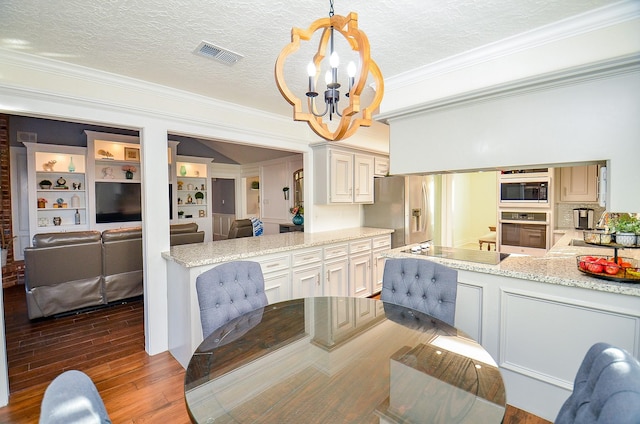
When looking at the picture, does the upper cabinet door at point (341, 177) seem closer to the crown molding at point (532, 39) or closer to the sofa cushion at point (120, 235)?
the crown molding at point (532, 39)

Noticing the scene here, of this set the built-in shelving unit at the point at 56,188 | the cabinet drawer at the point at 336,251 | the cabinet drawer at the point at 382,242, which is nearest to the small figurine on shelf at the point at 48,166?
the built-in shelving unit at the point at 56,188

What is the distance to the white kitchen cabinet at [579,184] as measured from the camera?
3.95 meters

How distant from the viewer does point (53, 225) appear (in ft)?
18.3

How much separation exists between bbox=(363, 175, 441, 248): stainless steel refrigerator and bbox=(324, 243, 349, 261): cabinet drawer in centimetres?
100

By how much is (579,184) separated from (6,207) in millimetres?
8739

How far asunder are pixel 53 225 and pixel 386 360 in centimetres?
677

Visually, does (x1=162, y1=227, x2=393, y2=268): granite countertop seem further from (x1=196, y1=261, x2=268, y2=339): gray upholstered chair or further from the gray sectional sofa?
the gray sectional sofa

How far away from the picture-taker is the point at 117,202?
6.15 metres

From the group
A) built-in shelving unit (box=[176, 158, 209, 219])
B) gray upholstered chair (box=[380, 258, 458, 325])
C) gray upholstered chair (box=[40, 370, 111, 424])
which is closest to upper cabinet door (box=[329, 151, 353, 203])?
gray upholstered chair (box=[380, 258, 458, 325])

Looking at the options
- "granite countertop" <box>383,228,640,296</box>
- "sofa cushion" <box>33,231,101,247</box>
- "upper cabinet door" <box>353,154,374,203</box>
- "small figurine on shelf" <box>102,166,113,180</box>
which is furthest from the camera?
"small figurine on shelf" <box>102,166,113,180</box>

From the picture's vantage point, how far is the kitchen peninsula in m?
2.50

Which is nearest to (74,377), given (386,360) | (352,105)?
(386,360)

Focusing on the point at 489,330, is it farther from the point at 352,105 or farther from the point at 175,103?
the point at 175,103

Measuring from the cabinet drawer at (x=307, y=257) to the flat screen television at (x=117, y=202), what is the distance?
4.32 meters
